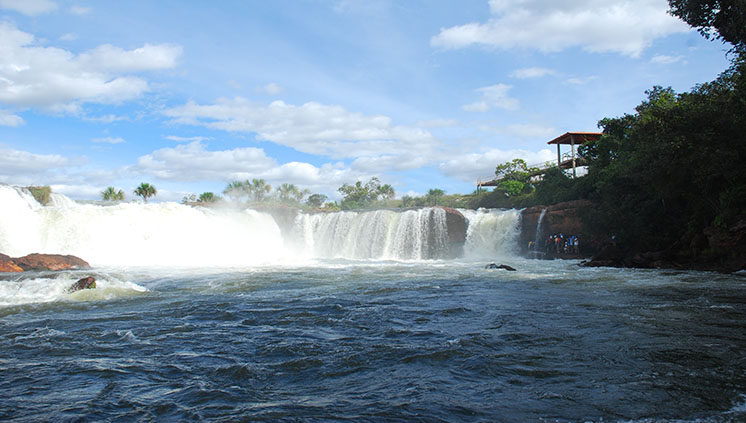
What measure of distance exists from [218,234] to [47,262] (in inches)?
A: 577

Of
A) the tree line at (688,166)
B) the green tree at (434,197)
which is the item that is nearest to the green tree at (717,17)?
the tree line at (688,166)

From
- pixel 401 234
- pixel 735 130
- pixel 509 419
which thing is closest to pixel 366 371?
pixel 509 419

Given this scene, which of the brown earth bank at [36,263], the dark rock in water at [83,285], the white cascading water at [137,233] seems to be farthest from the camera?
the white cascading water at [137,233]

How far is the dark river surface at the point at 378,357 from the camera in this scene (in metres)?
4.27

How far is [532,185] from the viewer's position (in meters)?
43.4

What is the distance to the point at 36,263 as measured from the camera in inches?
744

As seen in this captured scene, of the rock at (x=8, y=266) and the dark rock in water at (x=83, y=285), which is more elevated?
the rock at (x=8, y=266)

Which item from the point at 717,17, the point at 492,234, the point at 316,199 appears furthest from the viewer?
the point at 316,199

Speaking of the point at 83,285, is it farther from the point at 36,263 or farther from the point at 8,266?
the point at 36,263

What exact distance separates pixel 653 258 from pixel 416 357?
16655 millimetres

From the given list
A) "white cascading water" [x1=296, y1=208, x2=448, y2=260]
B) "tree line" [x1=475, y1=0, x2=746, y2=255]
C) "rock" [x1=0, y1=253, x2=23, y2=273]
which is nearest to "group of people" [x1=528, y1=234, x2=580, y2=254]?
"tree line" [x1=475, y1=0, x2=746, y2=255]

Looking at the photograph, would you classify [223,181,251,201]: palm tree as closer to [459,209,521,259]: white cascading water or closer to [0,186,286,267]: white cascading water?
[0,186,286,267]: white cascading water

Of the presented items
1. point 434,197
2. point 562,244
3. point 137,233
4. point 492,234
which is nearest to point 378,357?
point 562,244

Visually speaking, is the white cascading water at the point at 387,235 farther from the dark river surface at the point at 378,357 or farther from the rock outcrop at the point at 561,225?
the dark river surface at the point at 378,357
